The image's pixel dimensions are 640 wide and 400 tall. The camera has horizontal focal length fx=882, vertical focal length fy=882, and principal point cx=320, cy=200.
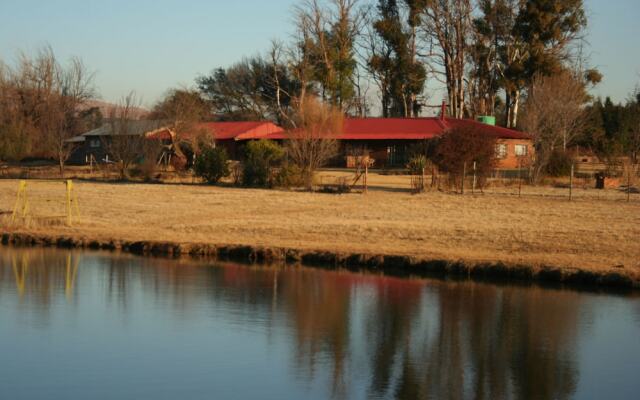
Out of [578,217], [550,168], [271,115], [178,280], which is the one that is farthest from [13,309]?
[271,115]

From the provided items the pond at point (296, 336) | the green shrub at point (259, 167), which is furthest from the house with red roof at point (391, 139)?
the pond at point (296, 336)

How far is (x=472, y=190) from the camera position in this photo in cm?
4122

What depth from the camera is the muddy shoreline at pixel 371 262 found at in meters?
20.5

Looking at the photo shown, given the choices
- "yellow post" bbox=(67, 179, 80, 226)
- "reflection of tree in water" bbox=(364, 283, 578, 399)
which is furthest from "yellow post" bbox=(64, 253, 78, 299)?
"reflection of tree in water" bbox=(364, 283, 578, 399)

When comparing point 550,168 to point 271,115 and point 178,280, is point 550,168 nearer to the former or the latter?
point 178,280

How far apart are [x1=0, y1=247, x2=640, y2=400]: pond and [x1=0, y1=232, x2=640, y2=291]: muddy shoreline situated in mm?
806

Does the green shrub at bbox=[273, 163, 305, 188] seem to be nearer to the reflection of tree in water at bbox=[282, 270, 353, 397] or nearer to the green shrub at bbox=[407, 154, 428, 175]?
the green shrub at bbox=[407, 154, 428, 175]

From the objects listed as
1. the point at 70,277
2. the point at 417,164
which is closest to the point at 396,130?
the point at 417,164

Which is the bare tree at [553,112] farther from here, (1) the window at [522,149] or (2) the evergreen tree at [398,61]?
(2) the evergreen tree at [398,61]

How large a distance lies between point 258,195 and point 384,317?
75.0ft

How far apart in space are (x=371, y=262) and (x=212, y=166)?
24.5 metres

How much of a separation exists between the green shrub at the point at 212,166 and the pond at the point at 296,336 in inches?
924

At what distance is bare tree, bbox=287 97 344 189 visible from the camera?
44250mm

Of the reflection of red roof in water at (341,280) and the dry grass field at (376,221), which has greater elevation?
the dry grass field at (376,221)
